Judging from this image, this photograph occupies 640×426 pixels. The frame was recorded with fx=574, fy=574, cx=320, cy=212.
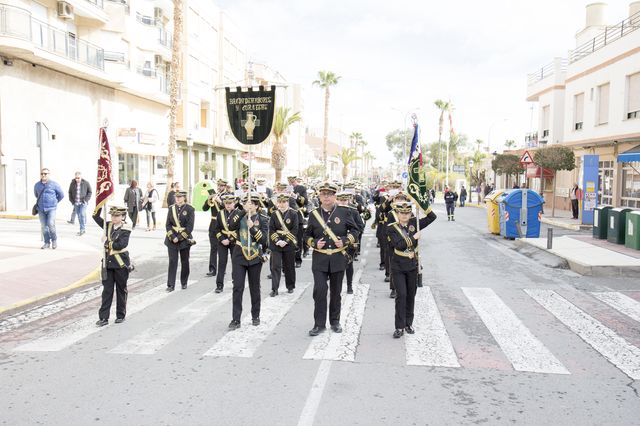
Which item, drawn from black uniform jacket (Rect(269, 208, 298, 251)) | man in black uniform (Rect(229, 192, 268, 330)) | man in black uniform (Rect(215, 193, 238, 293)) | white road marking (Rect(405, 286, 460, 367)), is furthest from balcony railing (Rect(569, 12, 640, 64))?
man in black uniform (Rect(229, 192, 268, 330))

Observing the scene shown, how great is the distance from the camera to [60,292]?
32.5 ft

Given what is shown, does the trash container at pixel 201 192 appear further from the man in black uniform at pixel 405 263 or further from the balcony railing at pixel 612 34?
the balcony railing at pixel 612 34

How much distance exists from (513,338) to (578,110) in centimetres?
2944

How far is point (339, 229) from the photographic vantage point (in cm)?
767

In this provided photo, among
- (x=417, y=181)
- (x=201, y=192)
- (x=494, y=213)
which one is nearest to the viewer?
(x=417, y=181)

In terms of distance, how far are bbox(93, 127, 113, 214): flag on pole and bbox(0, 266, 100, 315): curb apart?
1832mm

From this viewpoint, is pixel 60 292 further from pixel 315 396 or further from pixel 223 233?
pixel 315 396

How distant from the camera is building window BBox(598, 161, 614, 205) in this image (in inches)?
1137

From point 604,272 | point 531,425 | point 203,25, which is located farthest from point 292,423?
point 203,25

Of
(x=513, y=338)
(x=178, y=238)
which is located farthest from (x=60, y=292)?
(x=513, y=338)

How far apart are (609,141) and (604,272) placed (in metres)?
17.7

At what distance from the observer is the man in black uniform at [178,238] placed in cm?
1045

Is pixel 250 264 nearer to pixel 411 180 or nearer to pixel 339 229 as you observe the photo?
pixel 339 229

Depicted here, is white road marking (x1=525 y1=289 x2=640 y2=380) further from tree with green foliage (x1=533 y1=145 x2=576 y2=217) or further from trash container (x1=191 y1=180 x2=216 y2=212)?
tree with green foliage (x1=533 y1=145 x2=576 y2=217)
